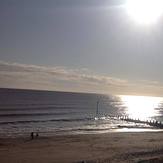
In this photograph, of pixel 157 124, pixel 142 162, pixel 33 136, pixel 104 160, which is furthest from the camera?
pixel 157 124

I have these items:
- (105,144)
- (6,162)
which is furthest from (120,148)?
(6,162)

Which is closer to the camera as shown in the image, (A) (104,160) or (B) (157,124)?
(A) (104,160)

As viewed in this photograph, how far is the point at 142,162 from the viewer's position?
930 inches

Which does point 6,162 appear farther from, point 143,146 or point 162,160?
point 143,146

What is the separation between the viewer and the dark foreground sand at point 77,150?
2673 cm

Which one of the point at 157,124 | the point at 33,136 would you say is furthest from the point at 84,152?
the point at 157,124

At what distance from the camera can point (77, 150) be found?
32281mm

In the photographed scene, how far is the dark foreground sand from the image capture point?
26734mm

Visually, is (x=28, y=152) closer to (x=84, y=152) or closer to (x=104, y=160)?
(x=84, y=152)

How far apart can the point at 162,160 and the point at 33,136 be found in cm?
2019

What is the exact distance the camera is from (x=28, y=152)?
30406mm

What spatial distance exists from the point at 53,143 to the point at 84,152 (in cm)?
641

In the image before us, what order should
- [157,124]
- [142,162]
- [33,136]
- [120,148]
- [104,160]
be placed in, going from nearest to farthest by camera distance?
[142,162] → [104,160] → [120,148] → [33,136] → [157,124]

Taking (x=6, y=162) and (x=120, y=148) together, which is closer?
(x=6, y=162)
